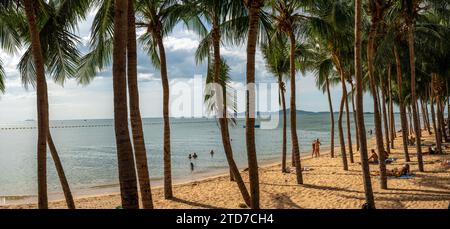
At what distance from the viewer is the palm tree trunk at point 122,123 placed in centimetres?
A: 517

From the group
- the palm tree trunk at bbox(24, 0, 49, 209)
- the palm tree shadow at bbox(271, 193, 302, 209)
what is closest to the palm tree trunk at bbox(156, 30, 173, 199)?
the palm tree shadow at bbox(271, 193, 302, 209)

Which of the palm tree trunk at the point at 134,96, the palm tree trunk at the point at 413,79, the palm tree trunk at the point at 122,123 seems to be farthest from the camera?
the palm tree trunk at the point at 413,79

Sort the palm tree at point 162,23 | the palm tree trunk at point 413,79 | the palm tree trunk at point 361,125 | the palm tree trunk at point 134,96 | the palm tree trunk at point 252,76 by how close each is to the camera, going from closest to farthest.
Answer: the palm tree trunk at point 134,96, the palm tree trunk at point 252,76, the palm tree trunk at point 361,125, the palm tree at point 162,23, the palm tree trunk at point 413,79

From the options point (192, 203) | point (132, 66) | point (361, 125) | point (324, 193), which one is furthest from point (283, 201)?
point (132, 66)

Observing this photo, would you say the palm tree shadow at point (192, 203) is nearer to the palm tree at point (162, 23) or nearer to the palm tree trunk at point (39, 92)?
the palm tree at point (162, 23)

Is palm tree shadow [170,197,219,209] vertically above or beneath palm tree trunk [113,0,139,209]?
beneath

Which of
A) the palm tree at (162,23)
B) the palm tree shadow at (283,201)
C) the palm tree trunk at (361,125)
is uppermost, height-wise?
the palm tree at (162,23)

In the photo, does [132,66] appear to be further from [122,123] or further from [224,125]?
[224,125]

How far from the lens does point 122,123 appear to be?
5.18 m

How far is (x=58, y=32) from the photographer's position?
951 centimetres

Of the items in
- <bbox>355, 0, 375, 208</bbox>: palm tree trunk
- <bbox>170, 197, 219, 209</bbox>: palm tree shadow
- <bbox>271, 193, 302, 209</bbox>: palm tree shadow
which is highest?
<bbox>355, 0, 375, 208</bbox>: palm tree trunk

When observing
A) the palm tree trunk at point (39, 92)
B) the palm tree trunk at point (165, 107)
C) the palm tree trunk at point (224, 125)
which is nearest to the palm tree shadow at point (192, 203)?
the palm tree trunk at point (165, 107)

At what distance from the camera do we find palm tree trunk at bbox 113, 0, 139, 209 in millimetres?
5172

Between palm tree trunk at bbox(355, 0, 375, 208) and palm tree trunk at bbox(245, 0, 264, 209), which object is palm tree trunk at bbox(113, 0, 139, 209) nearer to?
palm tree trunk at bbox(245, 0, 264, 209)
